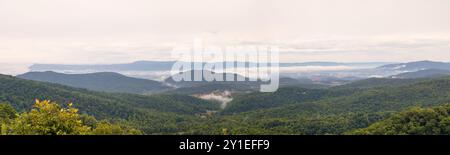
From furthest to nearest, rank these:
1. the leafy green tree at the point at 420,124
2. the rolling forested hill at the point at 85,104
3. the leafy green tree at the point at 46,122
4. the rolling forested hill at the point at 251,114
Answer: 1. the rolling forested hill at the point at 85,104
2. the rolling forested hill at the point at 251,114
3. the leafy green tree at the point at 420,124
4. the leafy green tree at the point at 46,122

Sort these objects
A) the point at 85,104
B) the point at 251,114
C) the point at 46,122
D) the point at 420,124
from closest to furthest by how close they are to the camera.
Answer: the point at 46,122, the point at 420,124, the point at 85,104, the point at 251,114

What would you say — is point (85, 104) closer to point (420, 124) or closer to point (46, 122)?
point (420, 124)

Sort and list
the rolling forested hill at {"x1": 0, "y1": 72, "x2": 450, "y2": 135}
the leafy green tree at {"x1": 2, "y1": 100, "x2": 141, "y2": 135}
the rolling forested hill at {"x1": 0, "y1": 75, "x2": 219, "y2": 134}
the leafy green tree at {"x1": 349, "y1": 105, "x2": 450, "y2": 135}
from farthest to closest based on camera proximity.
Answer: the rolling forested hill at {"x1": 0, "y1": 75, "x2": 219, "y2": 134} → the rolling forested hill at {"x1": 0, "y1": 72, "x2": 450, "y2": 135} → the leafy green tree at {"x1": 349, "y1": 105, "x2": 450, "y2": 135} → the leafy green tree at {"x1": 2, "y1": 100, "x2": 141, "y2": 135}

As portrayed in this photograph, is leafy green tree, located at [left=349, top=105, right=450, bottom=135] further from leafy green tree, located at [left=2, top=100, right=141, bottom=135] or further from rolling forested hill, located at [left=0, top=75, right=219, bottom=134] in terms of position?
rolling forested hill, located at [left=0, top=75, right=219, bottom=134]

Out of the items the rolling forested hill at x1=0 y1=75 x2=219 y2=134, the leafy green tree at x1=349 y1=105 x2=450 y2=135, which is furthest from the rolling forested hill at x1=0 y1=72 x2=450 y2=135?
the leafy green tree at x1=349 y1=105 x2=450 y2=135

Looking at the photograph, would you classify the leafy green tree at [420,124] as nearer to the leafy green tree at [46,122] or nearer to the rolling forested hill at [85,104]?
the leafy green tree at [46,122]

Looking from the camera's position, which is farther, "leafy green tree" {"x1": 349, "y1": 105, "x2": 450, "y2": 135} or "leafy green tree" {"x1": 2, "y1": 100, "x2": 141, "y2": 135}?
"leafy green tree" {"x1": 349, "y1": 105, "x2": 450, "y2": 135}

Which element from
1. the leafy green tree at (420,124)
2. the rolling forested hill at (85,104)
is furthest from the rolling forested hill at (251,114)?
the leafy green tree at (420,124)

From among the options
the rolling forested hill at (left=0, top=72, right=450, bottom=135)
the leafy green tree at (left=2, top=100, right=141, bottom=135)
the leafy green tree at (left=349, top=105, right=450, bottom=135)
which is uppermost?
the leafy green tree at (left=2, top=100, right=141, bottom=135)

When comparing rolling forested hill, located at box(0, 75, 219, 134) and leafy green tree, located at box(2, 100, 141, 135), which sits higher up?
leafy green tree, located at box(2, 100, 141, 135)

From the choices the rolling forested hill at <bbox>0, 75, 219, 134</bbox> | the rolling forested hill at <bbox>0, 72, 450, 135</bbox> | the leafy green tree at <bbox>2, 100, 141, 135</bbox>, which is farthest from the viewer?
the rolling forested hill at <bbox>0, 75, 219, 134</bbox>

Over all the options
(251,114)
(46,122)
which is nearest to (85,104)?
(251,114)

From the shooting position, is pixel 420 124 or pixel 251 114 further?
pixel 251 114
